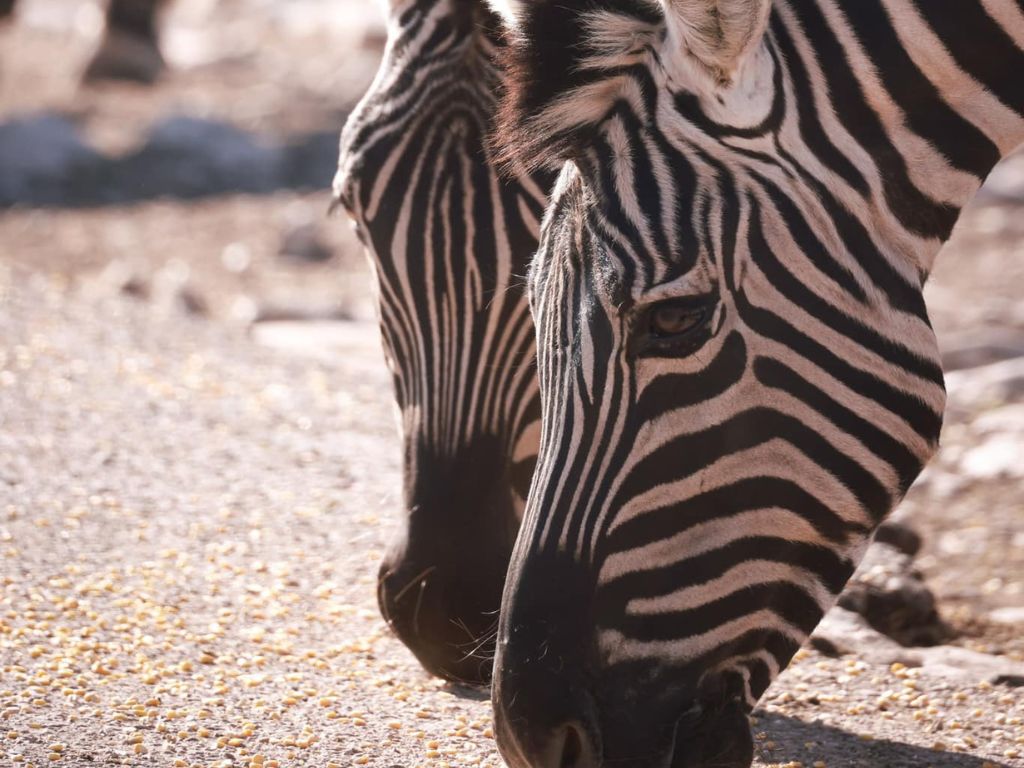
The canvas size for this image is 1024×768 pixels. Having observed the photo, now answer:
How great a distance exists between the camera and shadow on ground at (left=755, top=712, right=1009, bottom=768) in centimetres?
368

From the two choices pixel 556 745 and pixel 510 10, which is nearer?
pixel 556 745

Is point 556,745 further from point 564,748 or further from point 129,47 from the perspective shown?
point 129,47

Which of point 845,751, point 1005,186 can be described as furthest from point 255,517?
point 1005,186

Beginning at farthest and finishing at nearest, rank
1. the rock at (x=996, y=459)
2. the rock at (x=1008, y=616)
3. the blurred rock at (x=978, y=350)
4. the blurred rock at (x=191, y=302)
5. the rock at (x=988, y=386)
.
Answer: the blurred rock at (x=191, y=302)
the blurred rock at (x=978, y=350)
the rock at (x=988, y=386)
the rock at (x=996, y=459)
the rock at (x=1008, y=616)

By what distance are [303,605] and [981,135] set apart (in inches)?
117

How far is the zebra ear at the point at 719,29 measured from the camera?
250 centimetres

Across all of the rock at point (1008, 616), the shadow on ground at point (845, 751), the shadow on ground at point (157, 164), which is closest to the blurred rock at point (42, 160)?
the shadow on ground at point (157, 164)

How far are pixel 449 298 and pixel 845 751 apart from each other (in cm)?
167

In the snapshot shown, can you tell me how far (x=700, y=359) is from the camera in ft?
8.35

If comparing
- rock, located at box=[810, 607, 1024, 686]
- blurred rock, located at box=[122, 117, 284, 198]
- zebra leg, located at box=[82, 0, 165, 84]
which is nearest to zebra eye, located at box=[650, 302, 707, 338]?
rock, located at box=[810, 607, 1024, 686]

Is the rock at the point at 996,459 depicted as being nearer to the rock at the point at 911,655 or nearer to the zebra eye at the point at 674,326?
the rock at the point at 911,655

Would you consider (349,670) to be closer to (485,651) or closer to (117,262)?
(485,651)

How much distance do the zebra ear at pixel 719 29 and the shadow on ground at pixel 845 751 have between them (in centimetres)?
200

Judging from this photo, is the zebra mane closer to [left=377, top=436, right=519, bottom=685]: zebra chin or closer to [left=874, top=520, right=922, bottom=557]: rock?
[left=377, top=436, right=519, bottom=685]: zebra chin
